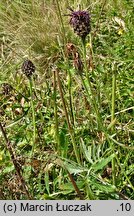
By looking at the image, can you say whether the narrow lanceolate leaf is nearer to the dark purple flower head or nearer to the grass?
the grass

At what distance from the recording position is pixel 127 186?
133 centimetres

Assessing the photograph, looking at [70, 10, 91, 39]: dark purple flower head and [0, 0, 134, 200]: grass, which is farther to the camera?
[0, 0, 134, 200]: grass

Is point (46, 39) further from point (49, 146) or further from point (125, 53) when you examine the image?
point (49, 146)

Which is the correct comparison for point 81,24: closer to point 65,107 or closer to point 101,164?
point 65,107

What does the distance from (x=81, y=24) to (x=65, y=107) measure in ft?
0.62

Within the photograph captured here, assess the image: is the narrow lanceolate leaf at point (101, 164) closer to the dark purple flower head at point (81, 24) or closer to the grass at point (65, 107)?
the grass at point (65, 107)

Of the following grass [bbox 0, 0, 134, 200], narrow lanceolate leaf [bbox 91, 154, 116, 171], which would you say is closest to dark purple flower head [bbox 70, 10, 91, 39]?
grass [bbox 0, 0, 134, 200]

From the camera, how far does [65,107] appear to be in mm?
1084

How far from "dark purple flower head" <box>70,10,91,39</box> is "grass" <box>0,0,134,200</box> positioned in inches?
1.8

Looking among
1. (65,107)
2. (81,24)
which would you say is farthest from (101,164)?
(81,24)

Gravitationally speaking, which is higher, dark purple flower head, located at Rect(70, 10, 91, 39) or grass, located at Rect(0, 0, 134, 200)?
dark purple flower head, located at Rect(70, 10, 91, 39)

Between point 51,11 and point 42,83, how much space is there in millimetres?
493

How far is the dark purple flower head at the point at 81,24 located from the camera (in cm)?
108

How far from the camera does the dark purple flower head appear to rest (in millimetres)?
1084
